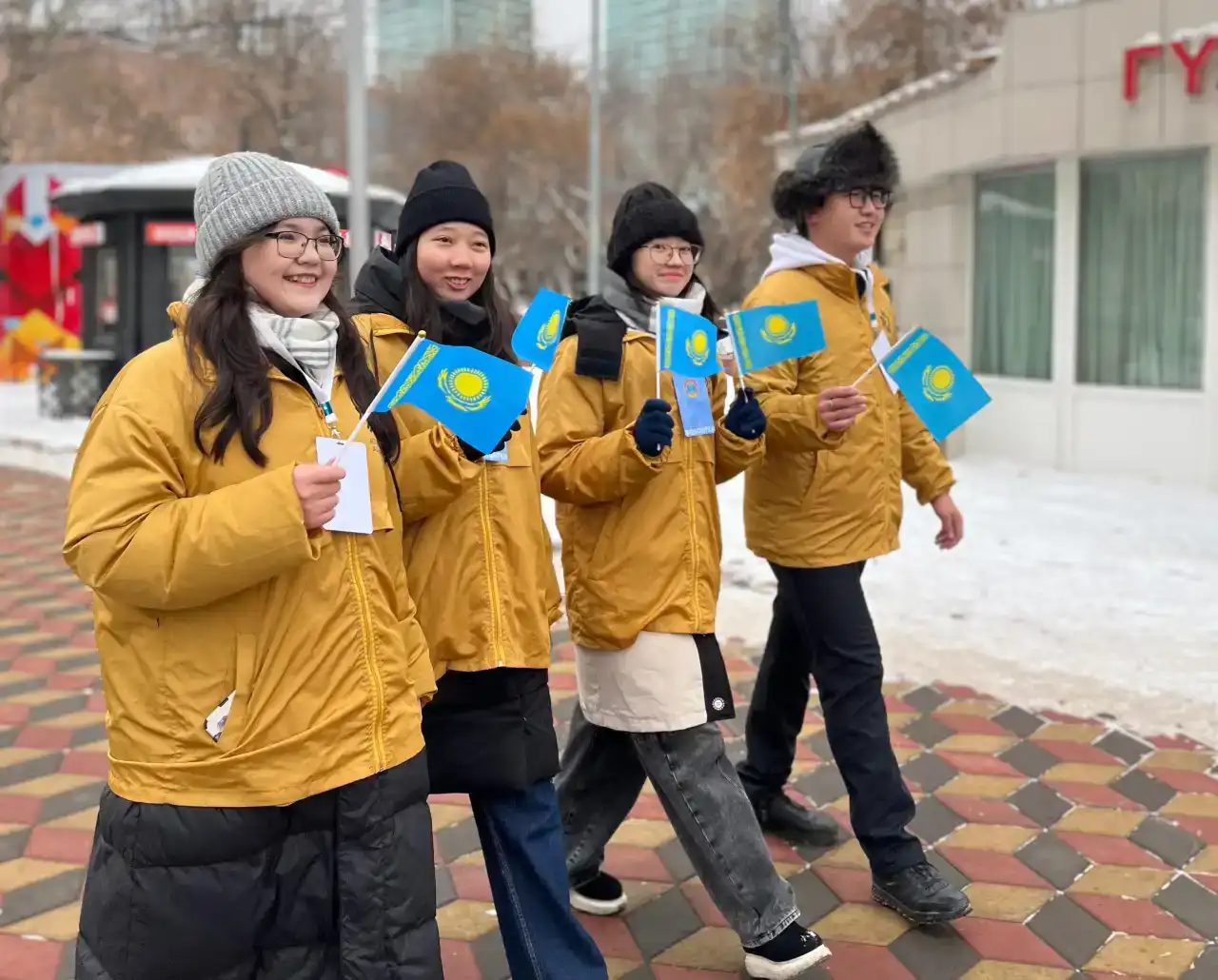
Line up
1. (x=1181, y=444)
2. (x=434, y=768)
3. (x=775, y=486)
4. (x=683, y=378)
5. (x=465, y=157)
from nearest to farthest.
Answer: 1. (x=434, y=768)
2. (x=683, y=378)
3. (x=775, y=486)
4. (x=1181, y=444)
5. (x=465, y=157)

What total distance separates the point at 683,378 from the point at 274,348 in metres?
1.16

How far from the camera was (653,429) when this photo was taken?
2.71 m

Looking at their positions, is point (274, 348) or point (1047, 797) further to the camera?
point (1047, 797)

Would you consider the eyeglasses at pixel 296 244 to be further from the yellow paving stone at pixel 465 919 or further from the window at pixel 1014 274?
the window at pixel 1014 274

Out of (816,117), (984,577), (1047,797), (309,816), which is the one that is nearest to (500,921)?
(309,816)

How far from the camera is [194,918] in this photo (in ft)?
6.41

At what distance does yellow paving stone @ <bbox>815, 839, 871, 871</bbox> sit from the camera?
354cm

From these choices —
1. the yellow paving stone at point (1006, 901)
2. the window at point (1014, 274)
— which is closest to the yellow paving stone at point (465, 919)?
the yellow paving stone at point (1006, 901)

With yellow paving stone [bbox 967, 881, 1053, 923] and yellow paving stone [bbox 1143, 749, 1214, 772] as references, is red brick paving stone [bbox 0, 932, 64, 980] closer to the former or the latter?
yellow paving stone [bbox 967, 881, 1053, 923]

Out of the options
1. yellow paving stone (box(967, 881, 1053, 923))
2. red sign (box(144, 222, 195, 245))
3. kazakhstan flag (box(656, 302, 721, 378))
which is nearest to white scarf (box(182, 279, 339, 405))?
kazakhstan flag (box(656, 302, 721, 378))

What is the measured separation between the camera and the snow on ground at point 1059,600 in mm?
5129

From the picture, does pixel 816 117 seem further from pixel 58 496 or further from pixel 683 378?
pixel 683 378

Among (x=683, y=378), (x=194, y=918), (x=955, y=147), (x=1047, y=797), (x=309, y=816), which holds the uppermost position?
(x=955, y=147)

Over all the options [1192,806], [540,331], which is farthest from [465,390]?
[1192,806]
